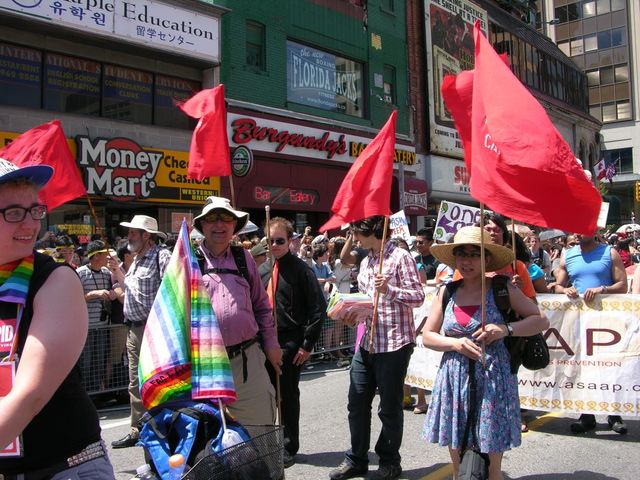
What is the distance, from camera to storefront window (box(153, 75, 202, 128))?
16.9 meters

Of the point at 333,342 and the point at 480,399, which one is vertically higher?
the point at 480,399

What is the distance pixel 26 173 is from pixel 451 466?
4322 mm

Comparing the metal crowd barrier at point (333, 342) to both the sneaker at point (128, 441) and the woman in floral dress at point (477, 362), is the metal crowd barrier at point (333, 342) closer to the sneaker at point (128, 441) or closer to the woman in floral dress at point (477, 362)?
the sneaker at point (128, 441)

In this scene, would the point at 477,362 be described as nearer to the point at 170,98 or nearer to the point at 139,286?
the point at 139,286

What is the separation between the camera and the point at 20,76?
14188 millimetres

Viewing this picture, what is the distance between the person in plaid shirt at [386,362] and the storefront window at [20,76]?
12.0m

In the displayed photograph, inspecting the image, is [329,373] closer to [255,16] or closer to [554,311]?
[554,311]

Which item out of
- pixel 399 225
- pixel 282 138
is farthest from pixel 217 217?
pixel 282 138

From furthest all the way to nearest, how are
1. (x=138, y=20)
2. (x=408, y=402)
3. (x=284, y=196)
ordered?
(x=284, y=196) → (x=138, y=20) → (x=408, y=402)

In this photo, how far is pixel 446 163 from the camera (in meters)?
27.7

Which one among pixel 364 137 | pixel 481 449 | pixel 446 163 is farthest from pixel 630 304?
pixel 446 163

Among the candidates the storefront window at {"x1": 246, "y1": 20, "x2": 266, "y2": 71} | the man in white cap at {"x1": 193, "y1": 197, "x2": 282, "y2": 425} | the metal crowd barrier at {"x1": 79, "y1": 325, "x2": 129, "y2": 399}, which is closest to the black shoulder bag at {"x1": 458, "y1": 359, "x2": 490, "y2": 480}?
the man in white cap at {"x1": 193, "y1": 197, "x2": 282, "y2": 425}

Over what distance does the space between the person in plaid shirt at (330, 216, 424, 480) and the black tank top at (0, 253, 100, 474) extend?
276 centimetres

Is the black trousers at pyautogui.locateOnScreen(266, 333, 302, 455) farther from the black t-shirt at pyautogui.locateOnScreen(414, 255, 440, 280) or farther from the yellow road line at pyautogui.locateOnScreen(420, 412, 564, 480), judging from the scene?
the black t-shirt at pyautogui.locateOnScreen(414, 255, 440, 280)
